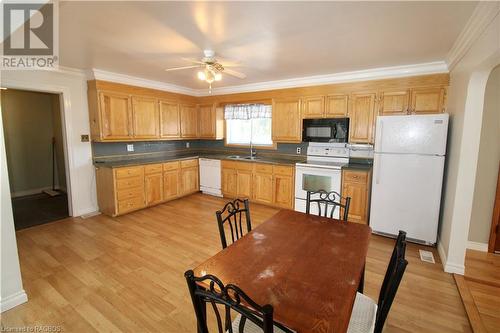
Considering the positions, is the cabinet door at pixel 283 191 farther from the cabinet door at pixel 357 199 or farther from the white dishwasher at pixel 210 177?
the white dishwasher at pixel 210 177

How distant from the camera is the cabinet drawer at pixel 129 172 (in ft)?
13.4

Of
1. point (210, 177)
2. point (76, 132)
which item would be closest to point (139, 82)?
point (76, 132)

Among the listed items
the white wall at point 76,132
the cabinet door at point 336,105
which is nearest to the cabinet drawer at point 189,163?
the white wall at point 76,132

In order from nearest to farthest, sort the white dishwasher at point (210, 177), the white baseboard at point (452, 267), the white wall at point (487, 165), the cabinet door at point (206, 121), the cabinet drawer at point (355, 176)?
the white baseboard at point (452, 267) → the white wall at point (487, 165) → the cabinet drawer at point (355, 176) → the white dishwasher at point (210, 177) → the cabinet door at point (206, 121)

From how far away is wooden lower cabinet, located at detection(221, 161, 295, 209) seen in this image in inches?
177

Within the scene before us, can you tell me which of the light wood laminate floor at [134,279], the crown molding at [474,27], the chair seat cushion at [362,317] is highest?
the crown molding at [474,27]

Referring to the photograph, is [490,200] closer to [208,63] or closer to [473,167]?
[473,167]

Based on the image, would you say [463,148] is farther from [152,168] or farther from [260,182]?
[152,168]

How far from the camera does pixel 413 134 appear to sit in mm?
3068

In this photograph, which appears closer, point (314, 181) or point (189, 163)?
point (314, 181)

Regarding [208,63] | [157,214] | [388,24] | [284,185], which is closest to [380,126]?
[388,24]

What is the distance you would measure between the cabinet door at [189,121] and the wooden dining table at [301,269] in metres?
4.15

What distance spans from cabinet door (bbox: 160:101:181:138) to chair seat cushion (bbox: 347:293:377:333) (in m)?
4.55

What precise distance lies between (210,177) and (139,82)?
2359 mm
